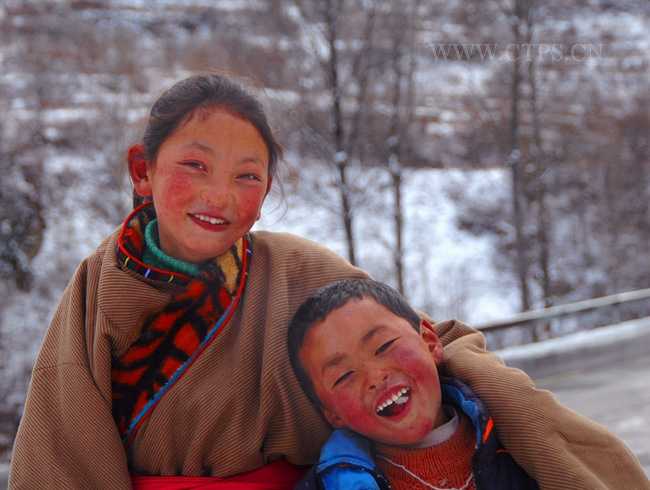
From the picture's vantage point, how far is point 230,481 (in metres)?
1.51

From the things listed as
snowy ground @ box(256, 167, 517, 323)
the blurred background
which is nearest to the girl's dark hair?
the blurred background

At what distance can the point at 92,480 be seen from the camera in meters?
1.48

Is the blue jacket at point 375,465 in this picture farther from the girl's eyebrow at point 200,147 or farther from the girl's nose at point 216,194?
the girl's eyebrow at point 200,147

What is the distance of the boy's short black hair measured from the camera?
1.55m

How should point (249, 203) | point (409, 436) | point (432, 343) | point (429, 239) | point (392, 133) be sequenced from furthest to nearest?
point (429, 239) → point (392, 133) → point (432, 343) → point (249, 203) → point (409, 436)

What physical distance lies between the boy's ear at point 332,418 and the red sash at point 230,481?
0.49ft

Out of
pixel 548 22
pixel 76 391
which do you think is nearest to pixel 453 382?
pixel 76 391

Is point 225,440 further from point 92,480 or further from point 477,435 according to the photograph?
point 477,435

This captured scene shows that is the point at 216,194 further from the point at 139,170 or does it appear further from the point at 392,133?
the point at 392,133

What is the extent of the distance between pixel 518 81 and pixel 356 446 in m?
8.82

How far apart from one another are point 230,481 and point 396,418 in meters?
0.38

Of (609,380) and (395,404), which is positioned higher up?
(395,404)

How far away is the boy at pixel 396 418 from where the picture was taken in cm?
146

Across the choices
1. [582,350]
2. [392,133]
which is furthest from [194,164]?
[392,133]
